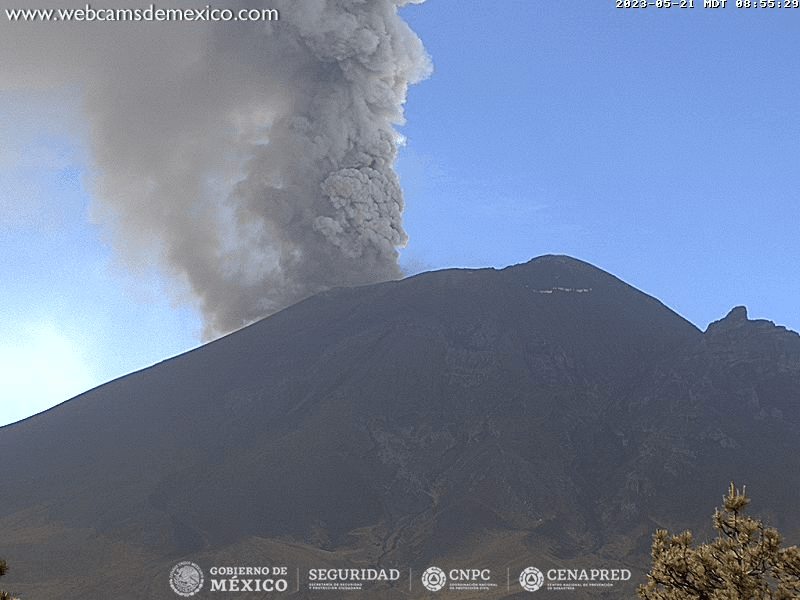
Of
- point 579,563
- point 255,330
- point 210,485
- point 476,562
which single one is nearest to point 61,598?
point 210,485

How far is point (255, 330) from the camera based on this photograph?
15150cm

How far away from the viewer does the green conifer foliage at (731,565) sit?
25.5 ft

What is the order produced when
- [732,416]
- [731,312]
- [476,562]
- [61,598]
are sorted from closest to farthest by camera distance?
1. [61,598]
2. [476,562]
3. [732,416]
4. [731,312]

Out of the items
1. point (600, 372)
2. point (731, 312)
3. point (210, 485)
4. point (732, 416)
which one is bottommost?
point (210, 485)

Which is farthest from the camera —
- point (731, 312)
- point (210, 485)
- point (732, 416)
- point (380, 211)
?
point (731, 312)

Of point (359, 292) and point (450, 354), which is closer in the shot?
point (450, 354)

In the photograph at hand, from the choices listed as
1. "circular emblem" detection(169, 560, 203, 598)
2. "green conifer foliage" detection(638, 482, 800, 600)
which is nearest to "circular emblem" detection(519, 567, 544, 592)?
"circular emblem" detection(169, 560, 203, 598)

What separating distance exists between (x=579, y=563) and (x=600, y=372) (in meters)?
46.3

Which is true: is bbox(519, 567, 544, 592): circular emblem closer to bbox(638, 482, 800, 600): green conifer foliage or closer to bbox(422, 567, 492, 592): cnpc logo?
bbox(422, 567, 492, 592): cnpc logo

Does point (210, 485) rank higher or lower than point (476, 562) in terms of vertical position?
higher

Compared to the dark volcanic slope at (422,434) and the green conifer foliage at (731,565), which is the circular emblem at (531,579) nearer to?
the dark volcanic slope at (422,434)

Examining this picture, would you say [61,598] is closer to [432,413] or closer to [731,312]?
[432,413]

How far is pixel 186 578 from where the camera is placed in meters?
96.1

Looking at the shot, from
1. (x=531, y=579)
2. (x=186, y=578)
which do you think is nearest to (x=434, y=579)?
(x=531, y=579)
